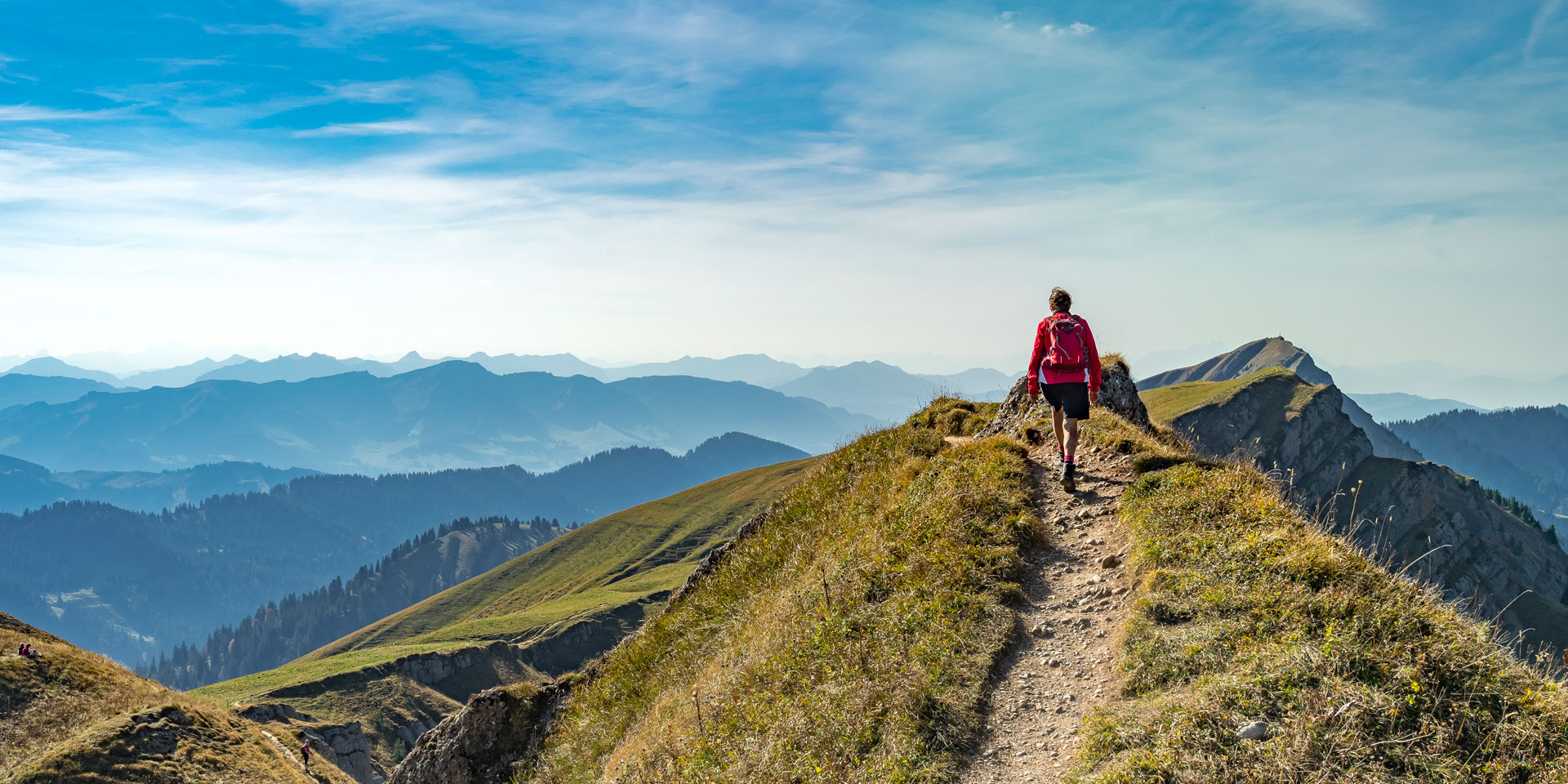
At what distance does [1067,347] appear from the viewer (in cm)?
1552

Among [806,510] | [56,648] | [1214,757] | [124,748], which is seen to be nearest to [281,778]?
[124,748]

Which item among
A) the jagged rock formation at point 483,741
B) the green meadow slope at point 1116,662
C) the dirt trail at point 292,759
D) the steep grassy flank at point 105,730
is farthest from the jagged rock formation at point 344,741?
the green meadow slope at point 1116,662

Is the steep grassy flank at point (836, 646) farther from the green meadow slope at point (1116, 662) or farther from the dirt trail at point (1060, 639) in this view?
the dirt trail at point (1060, 639)

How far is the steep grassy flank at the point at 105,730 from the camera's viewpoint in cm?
2512

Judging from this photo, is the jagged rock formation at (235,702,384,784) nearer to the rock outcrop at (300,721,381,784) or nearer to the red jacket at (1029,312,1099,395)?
the rock outcrop at (300,721,381,784)

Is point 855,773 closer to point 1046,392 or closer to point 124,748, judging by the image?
point 1046,392

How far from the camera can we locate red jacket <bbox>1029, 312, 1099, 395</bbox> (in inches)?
609

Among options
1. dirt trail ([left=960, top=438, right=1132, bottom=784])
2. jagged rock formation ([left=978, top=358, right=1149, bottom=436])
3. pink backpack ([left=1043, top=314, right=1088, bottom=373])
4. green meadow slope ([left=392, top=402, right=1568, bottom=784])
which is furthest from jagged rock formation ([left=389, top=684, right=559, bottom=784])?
pink backpack ([left=1043, top=314, right=1088, bottom=373])

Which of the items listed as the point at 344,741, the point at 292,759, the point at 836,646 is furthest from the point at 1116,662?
the point at 344,741

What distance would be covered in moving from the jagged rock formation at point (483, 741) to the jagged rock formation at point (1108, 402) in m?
14.2

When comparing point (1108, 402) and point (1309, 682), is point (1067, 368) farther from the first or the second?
point (1309, 682)

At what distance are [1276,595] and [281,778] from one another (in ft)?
115

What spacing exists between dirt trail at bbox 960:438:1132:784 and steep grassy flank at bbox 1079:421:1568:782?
1.76 feet

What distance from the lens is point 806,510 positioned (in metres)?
21.8
